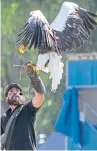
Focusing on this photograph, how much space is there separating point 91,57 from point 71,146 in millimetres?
860

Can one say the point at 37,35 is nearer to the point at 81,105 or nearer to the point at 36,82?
the point at 36,82

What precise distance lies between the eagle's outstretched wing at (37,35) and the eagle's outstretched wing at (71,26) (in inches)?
2.9

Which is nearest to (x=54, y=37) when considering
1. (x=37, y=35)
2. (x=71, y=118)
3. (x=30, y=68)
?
(x=37, y=35)

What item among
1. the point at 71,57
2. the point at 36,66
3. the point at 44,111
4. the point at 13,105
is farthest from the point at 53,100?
the point at 36,66

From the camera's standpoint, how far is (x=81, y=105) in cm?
582

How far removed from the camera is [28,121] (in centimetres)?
412

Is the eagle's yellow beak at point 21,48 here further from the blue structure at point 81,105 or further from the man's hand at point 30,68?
the blue structure at point 81,105

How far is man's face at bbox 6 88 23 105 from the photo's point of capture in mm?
4230

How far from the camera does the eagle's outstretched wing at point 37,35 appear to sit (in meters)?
3.40

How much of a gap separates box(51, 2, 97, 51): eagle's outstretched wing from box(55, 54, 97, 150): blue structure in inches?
72.3

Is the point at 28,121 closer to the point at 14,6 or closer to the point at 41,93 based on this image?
the point at 41,93

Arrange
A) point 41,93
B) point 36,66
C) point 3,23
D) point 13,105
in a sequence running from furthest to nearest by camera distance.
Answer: point 3,23, point 13,105, point 41,93, point 36,66

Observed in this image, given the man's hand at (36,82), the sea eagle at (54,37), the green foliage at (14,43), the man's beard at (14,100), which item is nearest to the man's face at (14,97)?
the man's beard at (14,100)

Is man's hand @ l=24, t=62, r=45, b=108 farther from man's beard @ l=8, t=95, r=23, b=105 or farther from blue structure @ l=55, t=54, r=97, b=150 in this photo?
blue structure @ l=55, t=54, r=97, b=150
